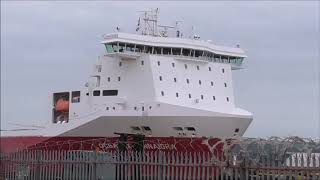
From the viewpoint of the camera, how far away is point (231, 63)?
39.9m

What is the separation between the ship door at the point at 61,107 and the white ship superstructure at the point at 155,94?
0.49 meters

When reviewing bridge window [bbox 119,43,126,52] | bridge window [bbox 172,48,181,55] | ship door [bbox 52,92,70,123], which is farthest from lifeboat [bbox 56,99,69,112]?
bridge window [bbox 172,48,181,55]

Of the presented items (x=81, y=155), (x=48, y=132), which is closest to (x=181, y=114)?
(x=48, y=132)

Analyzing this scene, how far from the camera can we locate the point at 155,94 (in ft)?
113

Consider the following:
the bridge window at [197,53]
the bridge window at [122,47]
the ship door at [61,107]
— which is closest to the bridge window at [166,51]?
the bridge window at [197,53]

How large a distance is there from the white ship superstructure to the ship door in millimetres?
485

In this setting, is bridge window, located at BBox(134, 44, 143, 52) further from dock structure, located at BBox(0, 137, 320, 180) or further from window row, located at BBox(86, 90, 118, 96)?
dock structure, located at BBox(0, 137, 320, 180)

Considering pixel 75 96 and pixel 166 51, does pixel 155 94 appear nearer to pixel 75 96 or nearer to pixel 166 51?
pixel 166 51

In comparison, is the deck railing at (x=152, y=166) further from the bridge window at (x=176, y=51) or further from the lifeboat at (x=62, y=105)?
the lifeboat at (x=62, y=105)

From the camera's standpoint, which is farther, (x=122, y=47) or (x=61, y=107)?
(x=61, y=107)

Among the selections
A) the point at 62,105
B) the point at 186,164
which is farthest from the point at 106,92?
the point at 186,164

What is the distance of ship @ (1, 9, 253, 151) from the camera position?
1313 inches

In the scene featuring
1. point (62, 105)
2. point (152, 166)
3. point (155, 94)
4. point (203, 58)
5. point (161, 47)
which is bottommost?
point (152, 166)

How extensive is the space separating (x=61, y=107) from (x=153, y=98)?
8056 mm
